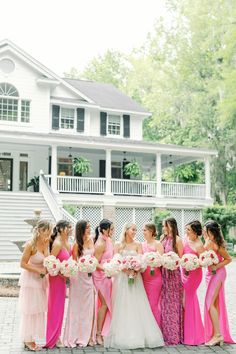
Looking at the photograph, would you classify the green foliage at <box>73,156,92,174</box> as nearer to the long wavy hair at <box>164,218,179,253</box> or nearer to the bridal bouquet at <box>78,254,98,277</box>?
the long wavy hair at <box>164,218,179,253</box>

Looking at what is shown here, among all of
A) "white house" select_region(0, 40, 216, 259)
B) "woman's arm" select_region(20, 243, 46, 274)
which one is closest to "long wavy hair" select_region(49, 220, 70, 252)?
"woman's arm" select_region(20, 243, 46, 274)

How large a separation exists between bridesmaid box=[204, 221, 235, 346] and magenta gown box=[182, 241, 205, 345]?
144 mm

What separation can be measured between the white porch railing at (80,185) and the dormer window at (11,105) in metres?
4.65

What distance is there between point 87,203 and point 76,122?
6.31 meters

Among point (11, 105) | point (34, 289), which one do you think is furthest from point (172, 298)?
point (11, 105)

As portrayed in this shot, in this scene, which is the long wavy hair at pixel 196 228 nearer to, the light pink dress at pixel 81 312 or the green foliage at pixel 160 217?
the light pink dress at pixel 81 312

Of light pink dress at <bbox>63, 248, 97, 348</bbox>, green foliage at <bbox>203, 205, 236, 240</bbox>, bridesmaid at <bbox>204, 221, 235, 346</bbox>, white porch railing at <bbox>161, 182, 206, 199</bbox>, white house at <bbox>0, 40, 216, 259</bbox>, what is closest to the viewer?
light pink dress at <bbox>63, 248, 97, 348</bbox>

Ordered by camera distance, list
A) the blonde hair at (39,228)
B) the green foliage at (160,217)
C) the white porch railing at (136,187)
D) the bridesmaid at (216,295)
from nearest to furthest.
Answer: the blonde hair at (39,228) < the bridesmaid at (216,295) < the green foliage at (160,217) < the white porch railing at (136,187)

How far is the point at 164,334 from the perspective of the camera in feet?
24.3

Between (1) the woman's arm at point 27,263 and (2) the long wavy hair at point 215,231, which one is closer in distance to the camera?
(1) the woman's arm at point 27,263

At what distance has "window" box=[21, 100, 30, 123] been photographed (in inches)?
1122

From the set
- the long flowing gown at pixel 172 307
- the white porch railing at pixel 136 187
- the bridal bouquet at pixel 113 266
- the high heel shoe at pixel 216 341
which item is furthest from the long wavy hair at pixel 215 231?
the white porch railing at pixel 136 187

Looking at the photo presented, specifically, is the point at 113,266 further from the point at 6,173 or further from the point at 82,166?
the point at 6,173

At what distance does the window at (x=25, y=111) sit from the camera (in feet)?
93.5
